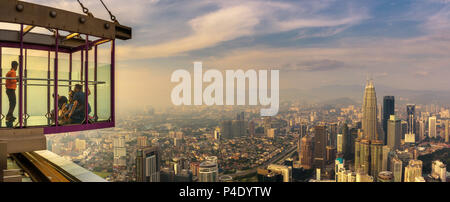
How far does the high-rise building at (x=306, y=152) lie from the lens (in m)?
34.1

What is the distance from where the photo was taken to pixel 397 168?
106 ft

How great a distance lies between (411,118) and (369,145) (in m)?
7.86

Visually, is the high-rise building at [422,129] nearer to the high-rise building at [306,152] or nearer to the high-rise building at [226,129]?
the high-rise building at [306,152]

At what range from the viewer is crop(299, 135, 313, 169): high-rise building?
3410 cm

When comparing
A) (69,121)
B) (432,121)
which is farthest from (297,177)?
(69,121)

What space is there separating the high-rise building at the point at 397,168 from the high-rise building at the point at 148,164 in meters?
26.6

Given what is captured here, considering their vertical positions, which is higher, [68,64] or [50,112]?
[68,64]

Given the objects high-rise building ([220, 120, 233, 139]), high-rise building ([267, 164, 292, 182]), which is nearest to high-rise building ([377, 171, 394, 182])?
high-rise building ([267, 164, 292, 182])

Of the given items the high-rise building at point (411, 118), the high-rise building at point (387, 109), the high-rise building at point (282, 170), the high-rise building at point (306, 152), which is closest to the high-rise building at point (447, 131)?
the high-rise building at point (411, 118)

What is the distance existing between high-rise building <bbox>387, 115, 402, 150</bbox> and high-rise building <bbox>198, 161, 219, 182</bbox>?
28333mm

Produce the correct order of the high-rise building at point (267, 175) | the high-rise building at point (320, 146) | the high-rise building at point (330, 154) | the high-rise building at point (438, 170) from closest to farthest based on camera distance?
1. the high-rise building at point (267, 175)
2. the high-rise building at point (438, 170)
3. the high-rise building at point (320, 146)
4. the high-rise building at point (330, 154)

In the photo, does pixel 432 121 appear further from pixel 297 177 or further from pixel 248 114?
pixel 248 114
